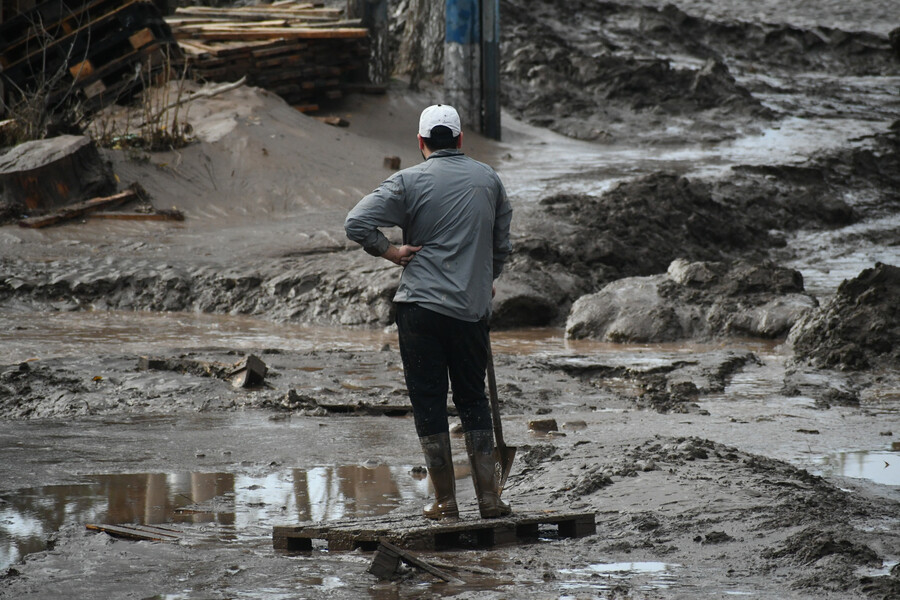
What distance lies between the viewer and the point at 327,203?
14.8 meters

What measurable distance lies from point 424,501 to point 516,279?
20.5 feet

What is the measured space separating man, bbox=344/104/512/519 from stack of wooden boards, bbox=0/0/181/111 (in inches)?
464

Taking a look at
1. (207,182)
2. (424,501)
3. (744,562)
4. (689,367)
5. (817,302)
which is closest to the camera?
(744,562)

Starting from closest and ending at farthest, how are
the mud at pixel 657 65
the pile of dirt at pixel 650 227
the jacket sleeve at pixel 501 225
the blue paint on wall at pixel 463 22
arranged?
the jacket sleeve at pixel 501 225
the pile of dirt at pixel 650 227
the blue paint on wall at pixel 463 22
the mud at pixel 657 65

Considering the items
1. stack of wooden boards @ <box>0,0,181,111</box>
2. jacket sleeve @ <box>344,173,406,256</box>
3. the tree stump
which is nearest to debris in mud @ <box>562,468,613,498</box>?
jacket sleeve @ <box>344,173,406,256</box>

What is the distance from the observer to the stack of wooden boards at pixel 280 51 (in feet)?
59.3

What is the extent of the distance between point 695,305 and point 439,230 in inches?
251

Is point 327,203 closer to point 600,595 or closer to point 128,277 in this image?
point 128,277

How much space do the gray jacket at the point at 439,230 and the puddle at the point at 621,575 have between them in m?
1.15

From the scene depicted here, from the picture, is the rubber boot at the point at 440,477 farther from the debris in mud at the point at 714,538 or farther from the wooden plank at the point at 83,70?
the wooden plank at the point at 83,70

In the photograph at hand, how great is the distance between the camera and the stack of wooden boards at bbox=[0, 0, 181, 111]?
617 inches

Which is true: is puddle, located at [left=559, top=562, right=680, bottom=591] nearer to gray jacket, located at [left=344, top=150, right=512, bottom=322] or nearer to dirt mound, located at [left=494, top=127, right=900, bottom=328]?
gray jacket, located at [left=344, top=150, right=512, bottom=322]

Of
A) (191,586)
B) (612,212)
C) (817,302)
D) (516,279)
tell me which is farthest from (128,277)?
(191,586)

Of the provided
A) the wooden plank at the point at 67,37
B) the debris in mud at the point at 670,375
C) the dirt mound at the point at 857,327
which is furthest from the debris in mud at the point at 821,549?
the wooden plank at the point at 67,37
